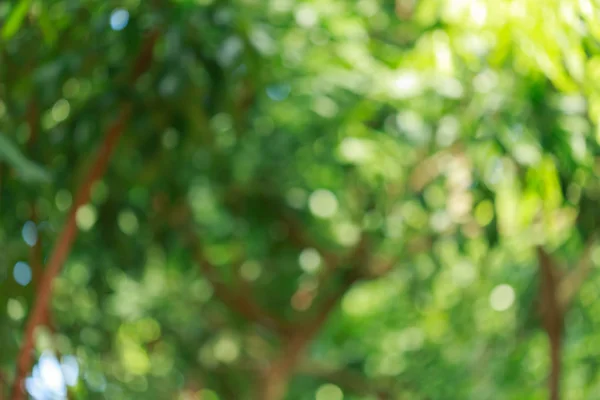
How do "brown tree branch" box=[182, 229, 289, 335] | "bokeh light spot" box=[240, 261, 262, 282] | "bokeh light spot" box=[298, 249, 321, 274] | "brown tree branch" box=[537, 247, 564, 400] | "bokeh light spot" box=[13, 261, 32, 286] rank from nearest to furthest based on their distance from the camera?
"bokeh light spot" box=[13, 261, 32, 286], "brown tree branch" box=[537, 247, 564, 400], "bokeh light spot" box=[298, 249, 321, 274], "brown tree branch" box=[182, 229, 289, 335], "bokeh light spot" box=[240, 261, 262, 282]

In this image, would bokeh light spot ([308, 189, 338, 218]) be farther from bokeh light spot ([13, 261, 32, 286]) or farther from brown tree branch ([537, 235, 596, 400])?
bokeh light spot ([13, 261, 32, 286])

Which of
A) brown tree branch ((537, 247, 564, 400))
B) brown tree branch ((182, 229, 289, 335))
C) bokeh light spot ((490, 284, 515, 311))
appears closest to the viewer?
brown tree branch ((537, 247, 564, 400))

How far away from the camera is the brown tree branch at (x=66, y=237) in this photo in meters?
2.57

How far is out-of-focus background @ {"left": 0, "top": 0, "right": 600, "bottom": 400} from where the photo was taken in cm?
250

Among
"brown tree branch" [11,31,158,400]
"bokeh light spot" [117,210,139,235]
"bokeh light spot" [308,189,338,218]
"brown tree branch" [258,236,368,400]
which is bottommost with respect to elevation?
"brown tree branch" [258,236,368,400]

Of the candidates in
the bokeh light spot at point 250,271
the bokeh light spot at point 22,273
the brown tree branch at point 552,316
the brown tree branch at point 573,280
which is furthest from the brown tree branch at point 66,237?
the brown tree branch at point 573,280

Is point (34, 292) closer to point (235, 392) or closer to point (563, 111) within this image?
point (563, 111)

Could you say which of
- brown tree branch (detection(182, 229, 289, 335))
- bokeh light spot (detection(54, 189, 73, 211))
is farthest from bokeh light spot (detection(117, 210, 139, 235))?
brown tree branch (detection(182, 229, 289, 335))

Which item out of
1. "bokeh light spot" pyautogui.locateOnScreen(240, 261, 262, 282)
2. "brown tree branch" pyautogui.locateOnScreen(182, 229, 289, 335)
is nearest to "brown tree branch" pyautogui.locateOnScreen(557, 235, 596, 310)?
"brown tree branch" pyautogui.locateOnScreen(182, 229, 289, 335)

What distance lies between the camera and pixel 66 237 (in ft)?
8.70

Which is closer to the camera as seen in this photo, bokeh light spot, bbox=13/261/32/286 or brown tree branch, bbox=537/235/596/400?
bokeh light spot, bbox=13/261/32/286

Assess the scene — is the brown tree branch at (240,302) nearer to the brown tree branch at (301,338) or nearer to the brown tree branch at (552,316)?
the brown tree branch at (301,338)

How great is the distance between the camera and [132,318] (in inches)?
217

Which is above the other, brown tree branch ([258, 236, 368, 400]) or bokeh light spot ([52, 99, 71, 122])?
bokeh light spot ([52, 99, 71, 122])
